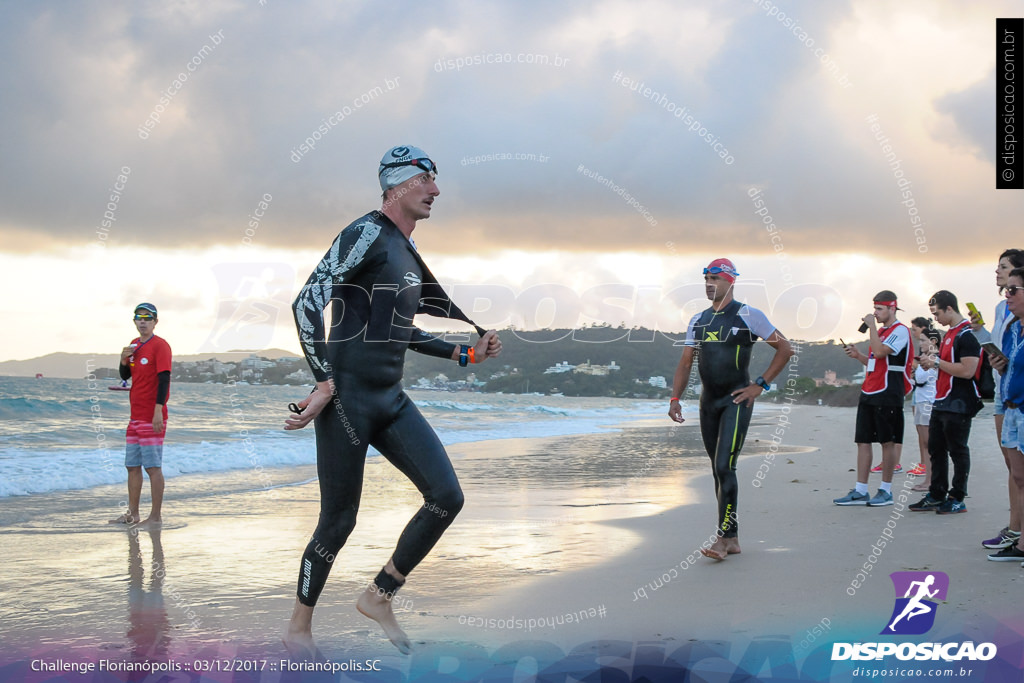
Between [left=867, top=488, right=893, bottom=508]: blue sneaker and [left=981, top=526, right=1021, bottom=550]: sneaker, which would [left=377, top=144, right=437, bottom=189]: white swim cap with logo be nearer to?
[left=981, top=526, right=1021, bottom=550]: sneaker

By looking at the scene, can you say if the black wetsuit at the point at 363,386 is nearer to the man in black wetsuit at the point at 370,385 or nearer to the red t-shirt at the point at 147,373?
the man in black wetsuit at the point at 370,385

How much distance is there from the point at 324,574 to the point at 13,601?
226cm

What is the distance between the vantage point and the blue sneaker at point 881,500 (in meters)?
8.30

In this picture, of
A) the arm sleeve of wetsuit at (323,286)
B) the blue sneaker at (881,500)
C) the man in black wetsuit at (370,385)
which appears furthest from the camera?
the blue sneaker at (881,500)

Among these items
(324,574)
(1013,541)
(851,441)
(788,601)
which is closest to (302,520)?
(324,574)

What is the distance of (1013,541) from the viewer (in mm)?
5664

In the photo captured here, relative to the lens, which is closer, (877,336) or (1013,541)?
(1013,541)

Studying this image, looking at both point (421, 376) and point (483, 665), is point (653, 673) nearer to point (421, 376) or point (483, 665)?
point (483, 665)

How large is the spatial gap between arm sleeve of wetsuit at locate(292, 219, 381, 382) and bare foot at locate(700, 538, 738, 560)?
3.29 meters

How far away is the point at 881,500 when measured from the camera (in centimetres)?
838

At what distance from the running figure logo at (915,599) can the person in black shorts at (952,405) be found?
9.13ft

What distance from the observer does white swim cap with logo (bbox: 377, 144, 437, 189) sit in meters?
4.09

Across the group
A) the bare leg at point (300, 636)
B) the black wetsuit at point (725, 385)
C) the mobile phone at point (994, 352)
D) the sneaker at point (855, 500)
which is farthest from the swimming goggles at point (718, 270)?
the bare leg at point (300, 636)

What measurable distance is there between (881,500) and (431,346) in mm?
5892
